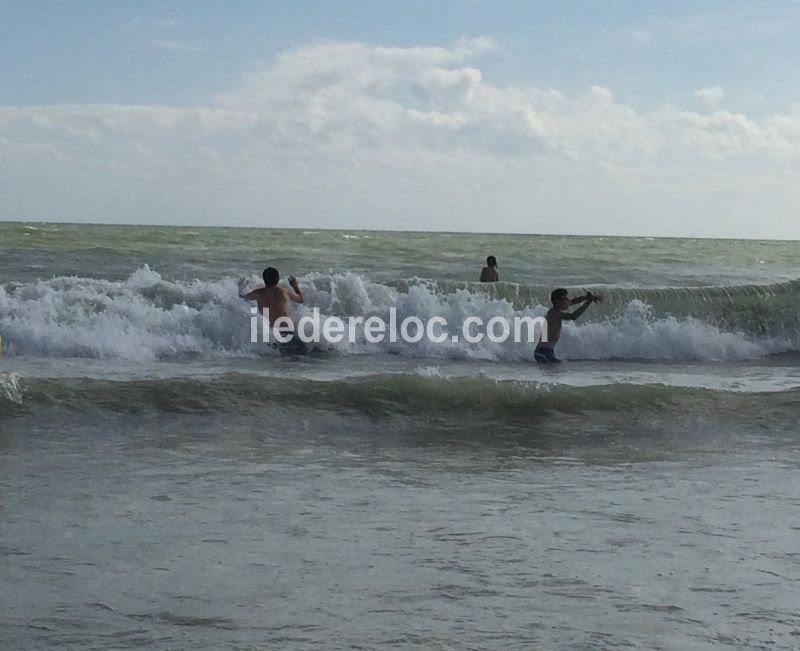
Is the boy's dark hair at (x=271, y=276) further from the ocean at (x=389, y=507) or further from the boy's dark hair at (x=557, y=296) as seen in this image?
the boy's dark hair at (x=557, y=296)

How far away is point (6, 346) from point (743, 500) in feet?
37.8

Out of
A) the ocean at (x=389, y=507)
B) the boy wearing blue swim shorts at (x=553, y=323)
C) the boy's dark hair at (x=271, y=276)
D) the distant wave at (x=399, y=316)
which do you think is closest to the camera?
the ocean at (x=389, y=507)

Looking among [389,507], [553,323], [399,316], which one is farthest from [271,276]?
[389,507]

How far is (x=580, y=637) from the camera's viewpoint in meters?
4.13

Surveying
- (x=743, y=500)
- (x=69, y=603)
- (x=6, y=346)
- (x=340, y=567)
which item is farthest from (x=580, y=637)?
(x=6, y=346)

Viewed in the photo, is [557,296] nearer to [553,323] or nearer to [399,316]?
[553,323]

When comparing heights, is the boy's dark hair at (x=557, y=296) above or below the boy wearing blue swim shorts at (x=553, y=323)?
above

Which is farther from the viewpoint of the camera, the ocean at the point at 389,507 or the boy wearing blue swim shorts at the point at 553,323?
the boy wearing blue swim shorts at the point at 553,323

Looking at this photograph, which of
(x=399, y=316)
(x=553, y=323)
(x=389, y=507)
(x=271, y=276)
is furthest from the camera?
(x=399, y=316)

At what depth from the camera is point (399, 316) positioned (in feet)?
62.2

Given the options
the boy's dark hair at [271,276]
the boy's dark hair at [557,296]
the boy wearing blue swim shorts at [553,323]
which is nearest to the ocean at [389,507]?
the boy wearing blue swim shorts at [553,323]

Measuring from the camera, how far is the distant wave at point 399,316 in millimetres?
16031

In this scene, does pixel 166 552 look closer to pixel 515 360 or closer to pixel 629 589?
pixel 629 589

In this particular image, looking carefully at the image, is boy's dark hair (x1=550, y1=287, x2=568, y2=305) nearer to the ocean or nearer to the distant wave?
the ocean
